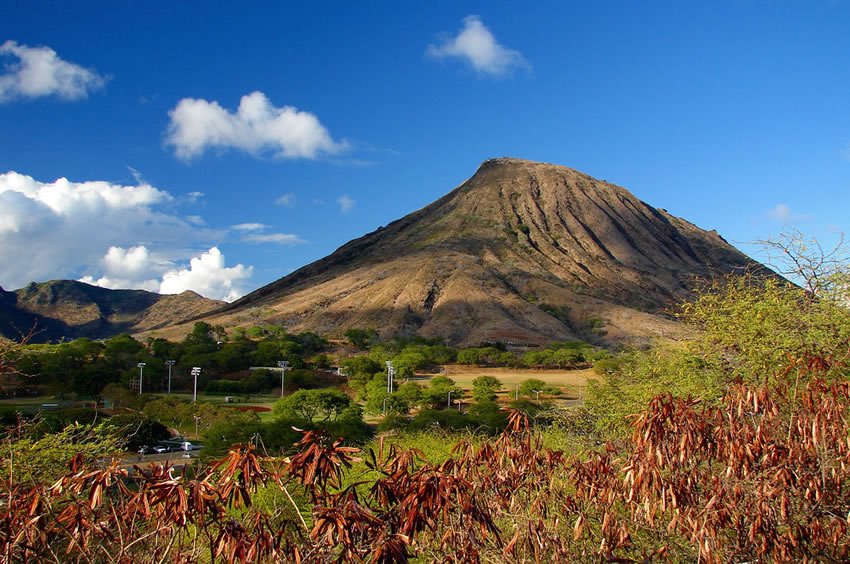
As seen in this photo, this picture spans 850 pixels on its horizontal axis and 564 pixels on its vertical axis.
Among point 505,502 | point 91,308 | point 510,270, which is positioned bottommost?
point 505,502

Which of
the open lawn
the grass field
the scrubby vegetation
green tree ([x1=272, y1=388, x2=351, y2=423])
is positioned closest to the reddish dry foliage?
the scrubby vegetation

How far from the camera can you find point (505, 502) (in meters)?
5.32

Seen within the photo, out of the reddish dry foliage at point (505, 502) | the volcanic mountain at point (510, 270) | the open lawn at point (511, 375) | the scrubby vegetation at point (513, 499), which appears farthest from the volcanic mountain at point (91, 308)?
the reddish dry foliage at point (505, 502)

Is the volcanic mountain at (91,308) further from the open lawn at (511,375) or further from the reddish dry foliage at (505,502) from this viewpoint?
the reddish dry foliage at (505,502)

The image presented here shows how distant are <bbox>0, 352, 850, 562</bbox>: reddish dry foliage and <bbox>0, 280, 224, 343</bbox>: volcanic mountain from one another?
15173 cm

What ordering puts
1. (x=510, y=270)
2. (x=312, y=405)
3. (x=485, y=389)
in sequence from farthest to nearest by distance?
(x=510, y=270) → (x=485, y=389) → (x=312, y=405)

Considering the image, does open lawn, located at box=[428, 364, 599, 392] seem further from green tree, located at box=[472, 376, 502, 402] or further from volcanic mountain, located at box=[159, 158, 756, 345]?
volcanic mountain, located at box=[159, 158, 756, 345]

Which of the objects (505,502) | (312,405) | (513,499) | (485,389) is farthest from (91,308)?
(513,499)

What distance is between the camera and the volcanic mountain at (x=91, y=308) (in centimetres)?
15388

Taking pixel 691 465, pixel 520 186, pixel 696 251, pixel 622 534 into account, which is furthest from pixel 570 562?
pixel 696 251

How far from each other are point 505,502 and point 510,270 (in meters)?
101

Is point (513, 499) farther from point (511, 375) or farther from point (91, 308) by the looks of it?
point (91, 308)

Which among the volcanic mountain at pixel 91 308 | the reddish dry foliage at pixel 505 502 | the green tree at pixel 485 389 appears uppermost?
the volcanic mountain at pixel 91 308

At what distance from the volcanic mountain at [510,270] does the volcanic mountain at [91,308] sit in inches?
1884
